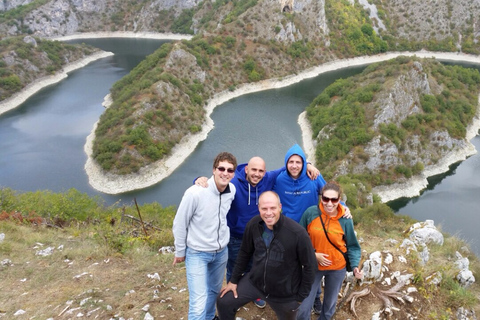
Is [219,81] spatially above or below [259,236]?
below

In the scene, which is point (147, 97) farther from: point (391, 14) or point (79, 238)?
point (391, 14)

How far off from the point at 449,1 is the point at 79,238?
115034mm

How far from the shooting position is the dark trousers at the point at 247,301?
5.07 meters

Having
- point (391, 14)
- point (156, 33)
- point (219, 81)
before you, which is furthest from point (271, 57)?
point (156, 33)

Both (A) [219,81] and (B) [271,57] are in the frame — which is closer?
(A) [219,81]

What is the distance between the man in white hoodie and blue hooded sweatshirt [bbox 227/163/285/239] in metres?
0.22

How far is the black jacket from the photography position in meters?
4.71

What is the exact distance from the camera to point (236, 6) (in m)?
88.3

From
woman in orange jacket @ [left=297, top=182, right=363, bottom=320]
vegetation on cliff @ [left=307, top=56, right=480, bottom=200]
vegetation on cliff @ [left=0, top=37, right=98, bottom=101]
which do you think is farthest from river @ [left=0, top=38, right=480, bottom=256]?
woman in orange jacket @ [left=297, top=182, right=363, bottom=320]

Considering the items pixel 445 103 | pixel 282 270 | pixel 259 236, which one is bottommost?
pixel 445 103

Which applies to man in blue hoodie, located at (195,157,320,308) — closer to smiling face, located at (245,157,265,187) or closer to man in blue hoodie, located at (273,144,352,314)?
smiling face, located at (245,157,265,187)

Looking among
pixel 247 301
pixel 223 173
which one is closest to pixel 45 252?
pixel 247 301

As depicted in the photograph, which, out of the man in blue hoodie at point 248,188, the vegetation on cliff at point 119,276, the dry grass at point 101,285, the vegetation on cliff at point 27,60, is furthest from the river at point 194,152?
the man in blue hoodie at point 248,188

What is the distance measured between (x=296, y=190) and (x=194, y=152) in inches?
1561
